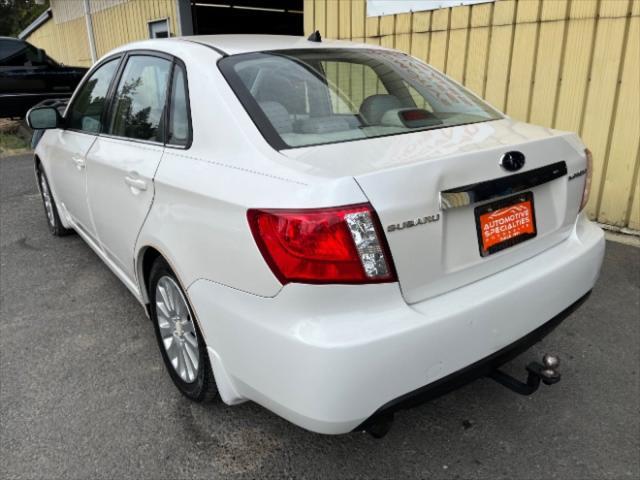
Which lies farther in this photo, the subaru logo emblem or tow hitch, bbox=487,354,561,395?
tow hitch, bbox=487,354,561,395

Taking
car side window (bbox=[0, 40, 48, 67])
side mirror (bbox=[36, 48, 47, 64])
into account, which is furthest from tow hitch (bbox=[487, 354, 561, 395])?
side mirror (bbox=[36, 48, 47, 64])

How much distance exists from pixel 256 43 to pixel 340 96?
1.92 feet

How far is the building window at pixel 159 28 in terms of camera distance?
11.4 m

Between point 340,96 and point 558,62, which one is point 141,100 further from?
point 558,62

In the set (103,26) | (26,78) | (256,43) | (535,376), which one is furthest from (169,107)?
(103,26)

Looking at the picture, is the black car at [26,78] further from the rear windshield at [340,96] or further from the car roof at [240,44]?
the rear windshield at [340,96]

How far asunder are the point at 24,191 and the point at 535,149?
673 cm

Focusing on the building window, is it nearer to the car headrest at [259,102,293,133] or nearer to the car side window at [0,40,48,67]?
the car side window at [0,40,48,67]

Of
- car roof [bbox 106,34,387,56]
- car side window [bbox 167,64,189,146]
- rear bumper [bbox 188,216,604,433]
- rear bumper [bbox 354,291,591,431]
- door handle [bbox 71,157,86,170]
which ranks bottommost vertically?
rear bumper [bbox 354,291,591,431]

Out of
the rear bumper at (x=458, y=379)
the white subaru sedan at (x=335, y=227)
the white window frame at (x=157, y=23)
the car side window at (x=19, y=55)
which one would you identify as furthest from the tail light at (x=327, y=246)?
the car side window at (x=19, y=55)

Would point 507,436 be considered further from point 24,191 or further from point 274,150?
point 24,191

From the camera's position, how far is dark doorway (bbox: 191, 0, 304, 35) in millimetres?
12258

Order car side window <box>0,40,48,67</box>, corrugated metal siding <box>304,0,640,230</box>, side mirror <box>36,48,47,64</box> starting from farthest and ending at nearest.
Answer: side mirror <box>36,48,47,64</box> → car side window <box>0,40,48,67</box> → corrugated metal siding <box>304,0,640,230</box>

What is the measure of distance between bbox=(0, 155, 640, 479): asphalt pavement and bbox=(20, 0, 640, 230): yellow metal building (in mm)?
1667
